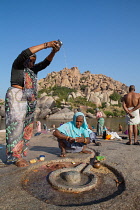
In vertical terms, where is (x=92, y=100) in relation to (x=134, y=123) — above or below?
above

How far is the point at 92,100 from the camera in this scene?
49.5 m

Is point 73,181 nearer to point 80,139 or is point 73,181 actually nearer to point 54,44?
point 80,139

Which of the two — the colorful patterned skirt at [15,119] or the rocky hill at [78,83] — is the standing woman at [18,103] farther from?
the rocky hill at [78,83]

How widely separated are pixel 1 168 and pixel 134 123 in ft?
14.2

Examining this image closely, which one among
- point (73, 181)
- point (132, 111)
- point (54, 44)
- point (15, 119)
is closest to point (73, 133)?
point (15, 119)

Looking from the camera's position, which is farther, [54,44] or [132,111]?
[132,111]

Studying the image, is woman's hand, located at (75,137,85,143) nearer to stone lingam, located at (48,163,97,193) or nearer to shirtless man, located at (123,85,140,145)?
stone lingam, located at (48,163,97,193)

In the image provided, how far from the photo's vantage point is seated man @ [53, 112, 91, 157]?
402 centimetres

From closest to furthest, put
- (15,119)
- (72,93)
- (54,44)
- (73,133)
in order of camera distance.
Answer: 1. (54,44)
2. (15,119)
3. (73,133)
4. (72,93)

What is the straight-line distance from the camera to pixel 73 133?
4152mm

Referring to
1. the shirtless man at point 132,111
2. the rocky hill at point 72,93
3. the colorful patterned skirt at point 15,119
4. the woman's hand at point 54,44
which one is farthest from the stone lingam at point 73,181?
the rocky hill at point 72,93

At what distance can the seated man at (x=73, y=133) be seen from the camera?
158 inches

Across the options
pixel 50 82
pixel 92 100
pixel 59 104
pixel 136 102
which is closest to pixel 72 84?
pixel 50 82

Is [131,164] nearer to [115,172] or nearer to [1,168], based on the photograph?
[115,172]
